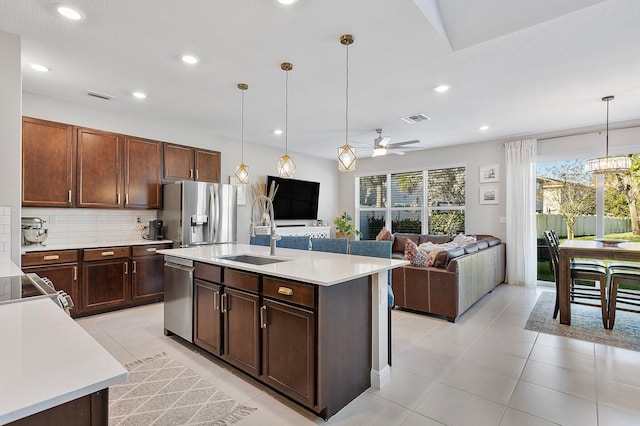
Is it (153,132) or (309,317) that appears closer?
(309,317)

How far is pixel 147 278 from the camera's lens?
4.31 metres

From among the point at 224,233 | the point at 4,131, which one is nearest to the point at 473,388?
the point at 224,233

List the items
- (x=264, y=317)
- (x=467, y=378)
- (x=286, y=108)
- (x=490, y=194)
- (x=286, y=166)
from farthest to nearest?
1. (x=490, y=194)
2. (x=286, y=108)
3. (x=286, y=166)
4. (x=467, y=378)
5. (x=264, y=317)

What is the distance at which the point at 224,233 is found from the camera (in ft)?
16.2

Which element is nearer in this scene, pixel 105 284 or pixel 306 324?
pixel 306 324

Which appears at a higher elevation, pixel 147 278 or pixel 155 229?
pixel 155 229

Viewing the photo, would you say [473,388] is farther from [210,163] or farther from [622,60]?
[210,163]

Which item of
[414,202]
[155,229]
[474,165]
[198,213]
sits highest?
[474,165]

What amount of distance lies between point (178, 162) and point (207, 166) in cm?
50

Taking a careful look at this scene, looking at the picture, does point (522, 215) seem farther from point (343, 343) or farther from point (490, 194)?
point (343, 343)

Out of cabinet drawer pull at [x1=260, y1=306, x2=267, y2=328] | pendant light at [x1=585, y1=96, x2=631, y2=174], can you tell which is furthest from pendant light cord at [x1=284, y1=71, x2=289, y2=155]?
pendant light at [x1=585, y1=96, x2=631, y2=174]

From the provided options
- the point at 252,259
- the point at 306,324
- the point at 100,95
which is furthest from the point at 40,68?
the point at 306,324

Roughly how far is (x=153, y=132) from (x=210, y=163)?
0.96m

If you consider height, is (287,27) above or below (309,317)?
above
